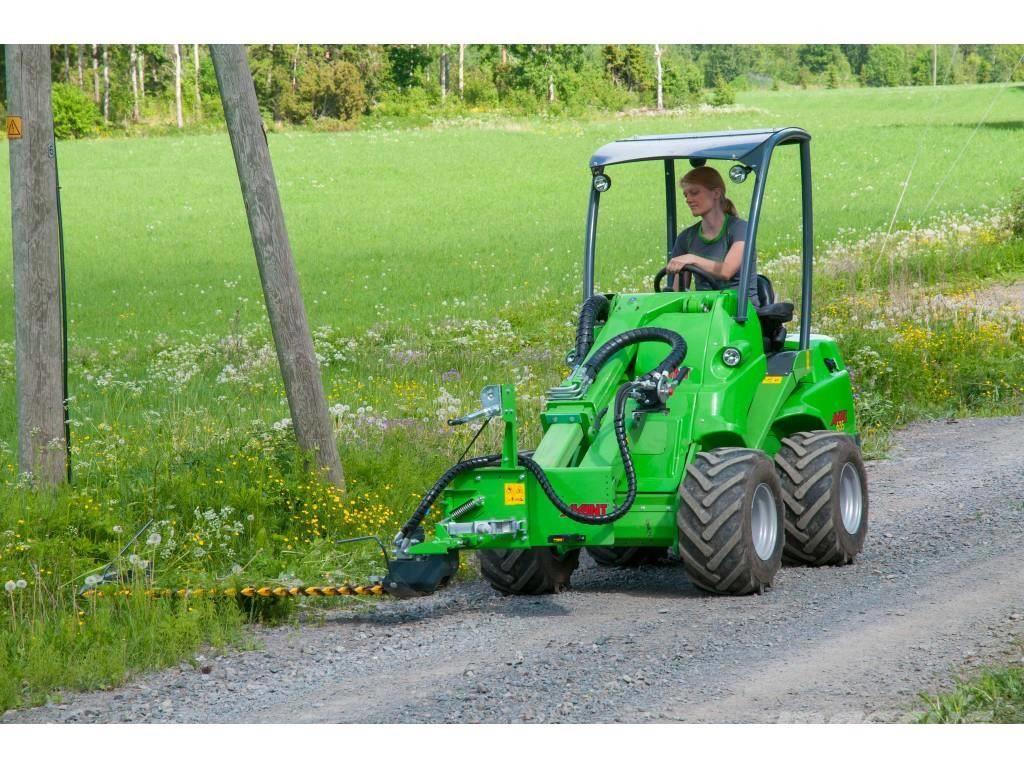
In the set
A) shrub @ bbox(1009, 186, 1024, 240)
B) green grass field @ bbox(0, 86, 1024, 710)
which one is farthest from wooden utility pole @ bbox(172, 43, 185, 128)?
shrub @ bbox(1009, 186, 1024, 240)

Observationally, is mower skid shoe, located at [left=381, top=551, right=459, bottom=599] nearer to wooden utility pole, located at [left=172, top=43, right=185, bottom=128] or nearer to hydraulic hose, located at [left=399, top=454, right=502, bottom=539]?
hydraulic hose, located at [left=399, top=454, right=502, bottom=539]

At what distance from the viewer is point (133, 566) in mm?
7137

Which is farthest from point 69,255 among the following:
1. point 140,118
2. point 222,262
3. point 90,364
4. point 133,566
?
point 140,118

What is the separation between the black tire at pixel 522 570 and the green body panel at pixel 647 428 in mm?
138

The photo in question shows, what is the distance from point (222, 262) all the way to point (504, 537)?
75.8ft

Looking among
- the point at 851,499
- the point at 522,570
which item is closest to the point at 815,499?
the point at 851,499

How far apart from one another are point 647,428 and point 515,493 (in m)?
0.89

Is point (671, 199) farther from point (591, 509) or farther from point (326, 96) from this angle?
point (326, 96)

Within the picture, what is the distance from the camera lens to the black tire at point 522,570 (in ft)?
24.2

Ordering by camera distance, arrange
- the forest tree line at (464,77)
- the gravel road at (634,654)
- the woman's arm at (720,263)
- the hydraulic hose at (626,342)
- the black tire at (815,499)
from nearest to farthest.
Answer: the gravel road at (634,654) → the hydraulic hose at (626,342) → the black tire at (815,499) → the woman's arm at (720,263) → the forest tree line at (464,77)

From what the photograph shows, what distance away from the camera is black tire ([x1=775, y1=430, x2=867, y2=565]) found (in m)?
7.82

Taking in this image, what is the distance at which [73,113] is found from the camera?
55.9 meters

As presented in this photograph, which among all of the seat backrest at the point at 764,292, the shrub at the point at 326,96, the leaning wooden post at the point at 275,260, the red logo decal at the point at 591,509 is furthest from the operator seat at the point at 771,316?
the shrub at the point at 326,96

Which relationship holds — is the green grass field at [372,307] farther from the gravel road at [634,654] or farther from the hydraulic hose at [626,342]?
the hydraulic hose at [626,342]
